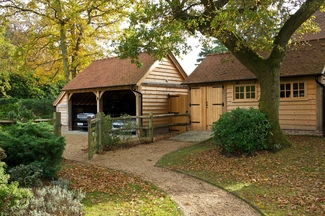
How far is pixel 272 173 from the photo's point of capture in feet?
25.4

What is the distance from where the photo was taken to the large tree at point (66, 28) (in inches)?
881

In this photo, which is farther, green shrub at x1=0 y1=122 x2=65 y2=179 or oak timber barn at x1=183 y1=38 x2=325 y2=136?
oak timber barn at x1=183 y1=38 x2=325 y2=136

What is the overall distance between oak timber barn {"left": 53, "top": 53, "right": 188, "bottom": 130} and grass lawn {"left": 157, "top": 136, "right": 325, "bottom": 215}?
6.20 meters

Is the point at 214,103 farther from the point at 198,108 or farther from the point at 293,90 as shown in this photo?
the point at 293,90

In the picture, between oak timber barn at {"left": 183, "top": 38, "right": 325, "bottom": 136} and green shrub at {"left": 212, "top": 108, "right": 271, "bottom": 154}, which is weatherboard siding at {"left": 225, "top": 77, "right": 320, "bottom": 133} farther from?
green shrub at {"left": 212, "top": 108, "right": 271, "bottom": 154}

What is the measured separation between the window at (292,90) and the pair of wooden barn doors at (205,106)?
10.3 ft

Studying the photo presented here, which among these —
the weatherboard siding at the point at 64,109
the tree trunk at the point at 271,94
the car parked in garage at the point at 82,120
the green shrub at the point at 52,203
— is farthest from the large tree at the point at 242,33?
the weatherboard siding at the point at 64,109

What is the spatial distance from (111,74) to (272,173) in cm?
1317

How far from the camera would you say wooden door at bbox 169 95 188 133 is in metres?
17.4

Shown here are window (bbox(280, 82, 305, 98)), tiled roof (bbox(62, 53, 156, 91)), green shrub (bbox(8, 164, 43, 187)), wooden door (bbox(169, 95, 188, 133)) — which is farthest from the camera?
wooden door (bbox(169, 95, 188, 133))

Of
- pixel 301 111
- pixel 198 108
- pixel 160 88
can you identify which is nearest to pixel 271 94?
pixel 301 111

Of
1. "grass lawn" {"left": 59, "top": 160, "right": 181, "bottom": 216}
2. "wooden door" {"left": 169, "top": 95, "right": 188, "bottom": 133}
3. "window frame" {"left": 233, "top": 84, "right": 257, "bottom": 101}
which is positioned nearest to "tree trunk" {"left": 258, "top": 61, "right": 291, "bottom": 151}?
"window frame" {"left": 233, "top": 84, "right": 257, "bottom": 101}

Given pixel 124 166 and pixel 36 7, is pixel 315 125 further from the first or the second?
pixel 36 7

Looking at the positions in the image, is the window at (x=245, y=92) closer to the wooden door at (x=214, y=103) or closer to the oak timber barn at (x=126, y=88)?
the wooden door at (x=214, y=103)
